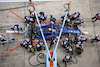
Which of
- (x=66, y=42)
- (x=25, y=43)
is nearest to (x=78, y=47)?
(x=66, y=42)

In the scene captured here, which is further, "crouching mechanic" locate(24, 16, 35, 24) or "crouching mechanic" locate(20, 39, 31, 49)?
"crouching mechanic" locate(24, 16, 35, 24)

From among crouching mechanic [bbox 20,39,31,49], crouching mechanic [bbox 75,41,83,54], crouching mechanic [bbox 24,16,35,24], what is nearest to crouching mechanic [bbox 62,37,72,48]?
crouching mechanic [bbox 75,41,83,54]

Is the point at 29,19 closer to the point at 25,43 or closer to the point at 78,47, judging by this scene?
the point at 25,43

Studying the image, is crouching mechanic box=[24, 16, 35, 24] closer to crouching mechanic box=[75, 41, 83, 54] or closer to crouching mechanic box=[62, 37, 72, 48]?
crouching mechanic box=[62, 37, 72, 48]

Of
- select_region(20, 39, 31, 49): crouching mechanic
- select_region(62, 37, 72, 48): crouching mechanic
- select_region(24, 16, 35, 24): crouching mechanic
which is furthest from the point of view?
select_region(24, 16, 35, 24): crouching mechanic

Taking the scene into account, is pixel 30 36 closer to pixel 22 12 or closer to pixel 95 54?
pixel 22 12

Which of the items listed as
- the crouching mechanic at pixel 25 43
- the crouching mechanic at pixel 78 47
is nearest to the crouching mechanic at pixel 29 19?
the crouching mechanic at pixel 25 43

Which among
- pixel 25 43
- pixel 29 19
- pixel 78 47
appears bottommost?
pixel 78 47

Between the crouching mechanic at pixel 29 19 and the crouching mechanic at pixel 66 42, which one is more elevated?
the crouching mechanic at pixel 29 19

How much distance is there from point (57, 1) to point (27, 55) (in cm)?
709

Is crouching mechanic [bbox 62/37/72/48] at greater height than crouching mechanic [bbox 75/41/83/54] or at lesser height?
greater

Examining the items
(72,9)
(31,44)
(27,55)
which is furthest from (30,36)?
(72,9)

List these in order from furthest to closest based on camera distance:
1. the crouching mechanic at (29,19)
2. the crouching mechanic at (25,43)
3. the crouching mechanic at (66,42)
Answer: the crouching mechanic at (29,19)
the crouching mechanic at (66,42)
the crouching mechanic at (25,43)

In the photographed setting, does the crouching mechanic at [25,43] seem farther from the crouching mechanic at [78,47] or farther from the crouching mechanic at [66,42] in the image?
the crouching mechanic at [78,47]
